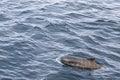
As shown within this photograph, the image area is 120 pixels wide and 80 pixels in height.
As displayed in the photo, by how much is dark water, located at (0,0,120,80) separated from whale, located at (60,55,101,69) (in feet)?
1.00

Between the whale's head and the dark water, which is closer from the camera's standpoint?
the dark water

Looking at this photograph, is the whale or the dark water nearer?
the dark water

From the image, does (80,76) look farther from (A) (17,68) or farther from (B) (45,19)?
(B) (45,19)

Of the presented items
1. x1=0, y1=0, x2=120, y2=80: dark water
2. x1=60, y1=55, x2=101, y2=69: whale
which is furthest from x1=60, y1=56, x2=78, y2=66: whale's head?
Result: x1=0, y1=0, x2=120, y2=80: dark water

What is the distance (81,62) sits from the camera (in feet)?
59.6

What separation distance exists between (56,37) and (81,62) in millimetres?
3886

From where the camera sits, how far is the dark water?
17.6 m

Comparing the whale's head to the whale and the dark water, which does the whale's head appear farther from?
the dark water

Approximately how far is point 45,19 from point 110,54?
22.7ft

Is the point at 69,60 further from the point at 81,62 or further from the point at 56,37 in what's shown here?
the point at 56,37

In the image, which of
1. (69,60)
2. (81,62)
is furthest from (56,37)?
(81,62)

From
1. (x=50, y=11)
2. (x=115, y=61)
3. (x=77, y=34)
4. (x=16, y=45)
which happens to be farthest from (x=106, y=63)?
(x=50, y=11)

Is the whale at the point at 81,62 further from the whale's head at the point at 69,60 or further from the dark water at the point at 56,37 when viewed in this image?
the dark water at the point at 56,37

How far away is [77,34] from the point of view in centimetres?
2236
